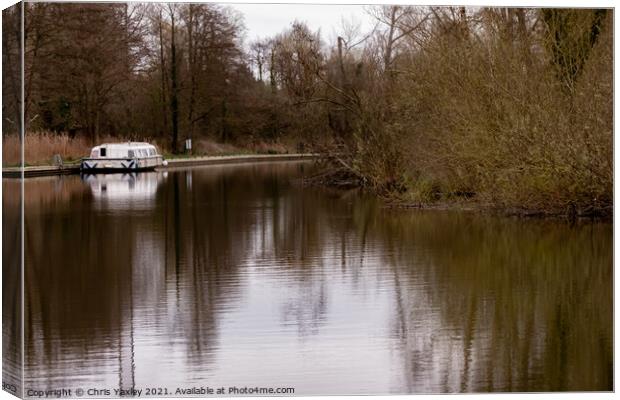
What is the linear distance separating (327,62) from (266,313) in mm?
12125

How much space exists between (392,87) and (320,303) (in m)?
12.9

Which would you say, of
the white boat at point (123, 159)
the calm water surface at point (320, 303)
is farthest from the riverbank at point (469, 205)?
the white boat at point (123, 159)

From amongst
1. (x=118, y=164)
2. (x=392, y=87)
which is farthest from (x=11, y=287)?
(x=118, y=164)

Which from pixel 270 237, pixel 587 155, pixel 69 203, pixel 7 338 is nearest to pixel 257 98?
pixel 270 237

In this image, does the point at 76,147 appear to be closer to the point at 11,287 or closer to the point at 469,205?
the point at 469,205

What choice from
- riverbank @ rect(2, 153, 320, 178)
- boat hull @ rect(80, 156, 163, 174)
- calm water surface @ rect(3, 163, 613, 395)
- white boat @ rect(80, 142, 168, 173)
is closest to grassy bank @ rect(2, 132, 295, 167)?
riverbank @ rect(2, 153, 320, 178)

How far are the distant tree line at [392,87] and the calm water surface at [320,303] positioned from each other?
3.93 ft

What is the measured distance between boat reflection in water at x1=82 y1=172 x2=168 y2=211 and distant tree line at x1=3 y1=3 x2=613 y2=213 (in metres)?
1.36

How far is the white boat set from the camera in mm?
30117

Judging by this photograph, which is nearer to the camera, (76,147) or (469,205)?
(469,205)

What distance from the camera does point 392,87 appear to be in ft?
74.5

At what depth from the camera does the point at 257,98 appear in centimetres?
1684

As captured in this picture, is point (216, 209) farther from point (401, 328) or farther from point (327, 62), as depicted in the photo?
point (401, 328)

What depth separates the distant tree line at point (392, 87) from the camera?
14219 millimetres
